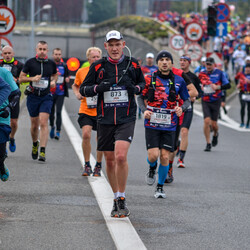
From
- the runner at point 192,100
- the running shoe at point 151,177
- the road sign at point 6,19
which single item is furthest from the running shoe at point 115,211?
the road sign at point 6,19

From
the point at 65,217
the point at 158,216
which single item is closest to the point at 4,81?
the point at 65,217

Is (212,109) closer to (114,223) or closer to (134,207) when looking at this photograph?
(134,207)

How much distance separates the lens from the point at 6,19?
1862 centimetres

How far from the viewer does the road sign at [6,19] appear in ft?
60.6

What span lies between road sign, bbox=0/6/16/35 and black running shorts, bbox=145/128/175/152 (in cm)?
985

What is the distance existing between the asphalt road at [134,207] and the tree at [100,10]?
5446 inches

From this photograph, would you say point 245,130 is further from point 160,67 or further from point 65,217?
point 65,217

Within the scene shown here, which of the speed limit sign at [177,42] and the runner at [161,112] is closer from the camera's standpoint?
the runner at [161,112]

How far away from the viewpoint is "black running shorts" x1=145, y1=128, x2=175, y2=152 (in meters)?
9.33

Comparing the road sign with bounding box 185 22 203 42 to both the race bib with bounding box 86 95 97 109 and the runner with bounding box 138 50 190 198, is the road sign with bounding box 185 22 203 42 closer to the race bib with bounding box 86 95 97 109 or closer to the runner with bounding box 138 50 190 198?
the race bib with bounding box 86 95 97 109

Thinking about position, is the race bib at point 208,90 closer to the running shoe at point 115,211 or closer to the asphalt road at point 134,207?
the asphalt road at point 134,207

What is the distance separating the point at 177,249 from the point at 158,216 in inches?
58.9

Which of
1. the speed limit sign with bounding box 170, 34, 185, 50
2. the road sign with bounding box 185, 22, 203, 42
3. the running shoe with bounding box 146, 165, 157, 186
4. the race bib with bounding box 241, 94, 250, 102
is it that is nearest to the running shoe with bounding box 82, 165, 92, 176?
the running shoe with bounding box 146, 165, 157, 186

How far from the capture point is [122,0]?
138125mm
